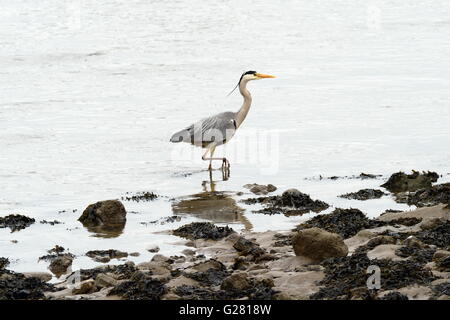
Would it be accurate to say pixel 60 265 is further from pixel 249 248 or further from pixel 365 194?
pixel 365 194

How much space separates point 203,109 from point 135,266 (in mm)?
9811

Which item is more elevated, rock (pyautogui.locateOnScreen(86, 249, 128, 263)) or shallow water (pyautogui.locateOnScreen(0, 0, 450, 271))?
shallow water (pyautogui.locateOnScreen(0, 0, 450, 271))

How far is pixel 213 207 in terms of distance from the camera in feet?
41.3

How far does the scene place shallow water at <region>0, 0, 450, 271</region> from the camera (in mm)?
12875

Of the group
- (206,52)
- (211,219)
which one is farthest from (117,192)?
(206,52)

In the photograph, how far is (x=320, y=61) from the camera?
24.6 m

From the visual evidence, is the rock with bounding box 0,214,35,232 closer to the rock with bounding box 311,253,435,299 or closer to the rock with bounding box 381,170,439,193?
the rock with bounding box 311,253,435,299

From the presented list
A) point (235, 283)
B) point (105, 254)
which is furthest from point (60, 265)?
point (235, 283)

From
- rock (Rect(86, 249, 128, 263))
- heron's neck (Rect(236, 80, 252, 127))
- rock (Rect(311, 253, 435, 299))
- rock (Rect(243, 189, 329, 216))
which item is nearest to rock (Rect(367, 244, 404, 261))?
rock (Rect(311, 253, 435, 299))

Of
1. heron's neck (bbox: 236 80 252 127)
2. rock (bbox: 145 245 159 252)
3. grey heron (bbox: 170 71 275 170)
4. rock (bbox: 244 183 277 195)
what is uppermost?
heron's neck (bbox: 236 80 252 127)

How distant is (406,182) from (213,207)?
270 cm

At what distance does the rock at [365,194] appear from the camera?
12266 mm

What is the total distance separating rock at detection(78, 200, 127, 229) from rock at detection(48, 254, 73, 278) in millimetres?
1621

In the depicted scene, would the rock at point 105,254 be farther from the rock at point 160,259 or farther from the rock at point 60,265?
the rock at point 160,259
